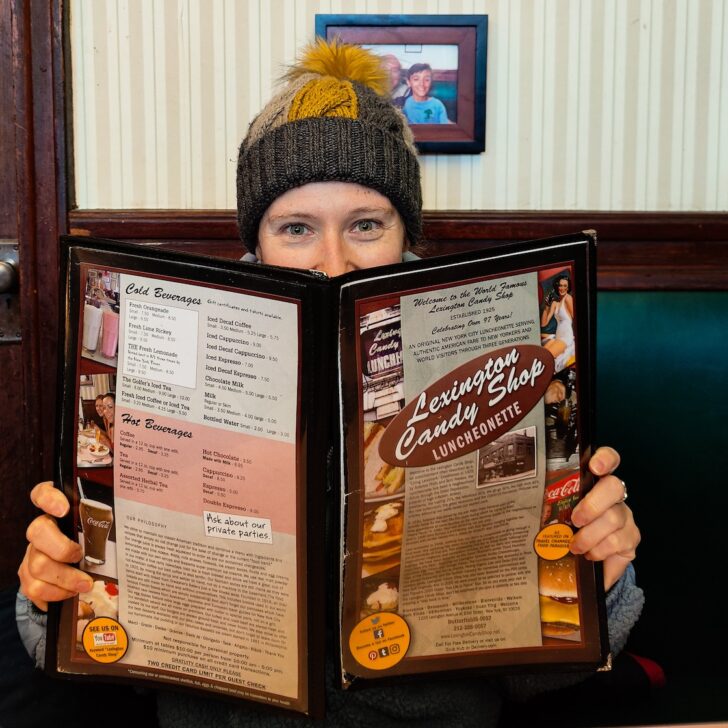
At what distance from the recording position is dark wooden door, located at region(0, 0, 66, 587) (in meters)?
1.41

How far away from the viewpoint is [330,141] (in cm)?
104

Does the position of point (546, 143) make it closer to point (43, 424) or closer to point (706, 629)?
point (706, 629)

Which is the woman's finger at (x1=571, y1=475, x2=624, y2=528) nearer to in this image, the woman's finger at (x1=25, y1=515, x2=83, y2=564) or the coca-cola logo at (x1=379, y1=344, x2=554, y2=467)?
the coca-cola logo at (x1=379, y1=344, x2=554, y2=467)

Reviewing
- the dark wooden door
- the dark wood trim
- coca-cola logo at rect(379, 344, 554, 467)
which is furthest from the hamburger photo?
the dark wooden door

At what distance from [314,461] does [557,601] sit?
0.29 metres

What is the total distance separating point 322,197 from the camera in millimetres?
1050

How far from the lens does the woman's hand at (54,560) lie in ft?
2.47

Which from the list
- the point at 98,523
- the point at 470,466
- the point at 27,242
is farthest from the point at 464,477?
the point at 27,242

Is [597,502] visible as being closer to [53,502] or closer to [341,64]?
[53,502]

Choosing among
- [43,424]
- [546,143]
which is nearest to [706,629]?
[546,143]

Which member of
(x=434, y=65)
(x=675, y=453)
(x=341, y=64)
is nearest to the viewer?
(x=341, y=64)

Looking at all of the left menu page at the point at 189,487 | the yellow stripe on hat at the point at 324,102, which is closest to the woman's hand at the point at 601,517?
the left menu page at the point at 189,487

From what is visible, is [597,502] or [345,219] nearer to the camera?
[597,502]

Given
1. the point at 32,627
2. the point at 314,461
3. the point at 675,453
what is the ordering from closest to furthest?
the point at 314,461 < the point at 32,627 < the point at 675,453
